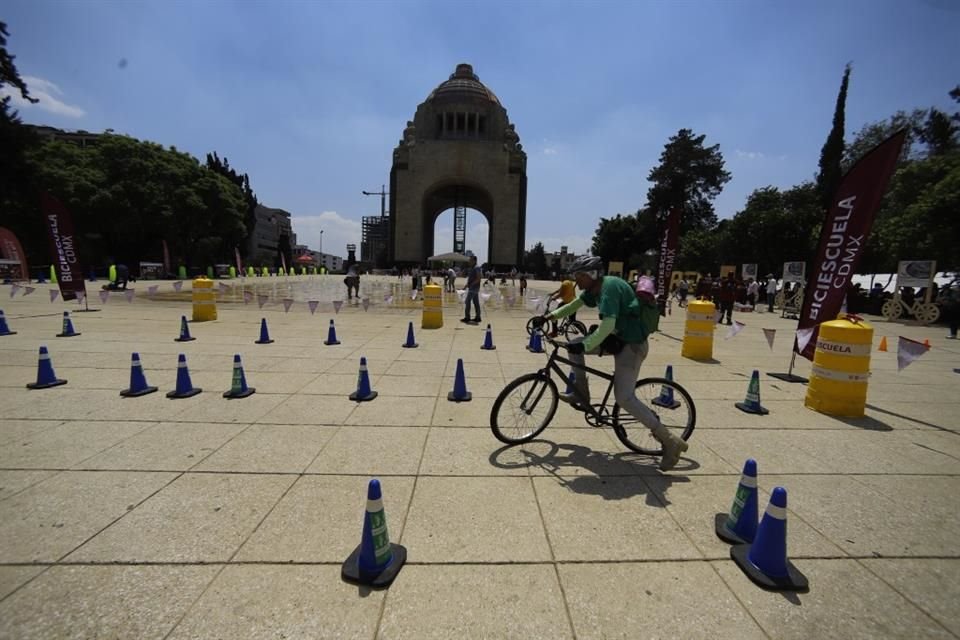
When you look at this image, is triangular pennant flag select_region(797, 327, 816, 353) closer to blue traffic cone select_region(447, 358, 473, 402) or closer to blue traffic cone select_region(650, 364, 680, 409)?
blue traffic cone select_region(650, 364, 680, 409)

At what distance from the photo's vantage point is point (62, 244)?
14141 millimetres

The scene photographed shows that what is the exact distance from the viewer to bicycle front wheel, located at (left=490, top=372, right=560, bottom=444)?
15.4 ft

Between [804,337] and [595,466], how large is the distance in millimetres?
5572

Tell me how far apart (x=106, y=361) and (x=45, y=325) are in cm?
622

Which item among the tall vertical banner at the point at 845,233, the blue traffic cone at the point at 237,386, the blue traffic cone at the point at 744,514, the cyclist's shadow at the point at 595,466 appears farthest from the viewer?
the tall vertical banner at the point at 845,233

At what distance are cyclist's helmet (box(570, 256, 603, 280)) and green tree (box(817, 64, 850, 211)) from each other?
5639 centimetres

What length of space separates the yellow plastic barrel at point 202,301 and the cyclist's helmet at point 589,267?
12790mm

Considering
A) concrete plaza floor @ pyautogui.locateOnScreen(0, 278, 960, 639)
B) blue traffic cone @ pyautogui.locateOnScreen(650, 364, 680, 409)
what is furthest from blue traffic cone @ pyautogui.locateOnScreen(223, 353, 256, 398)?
blue traffic cone @ pyautogui.locateOnScreen(650, 364, 680, 409)

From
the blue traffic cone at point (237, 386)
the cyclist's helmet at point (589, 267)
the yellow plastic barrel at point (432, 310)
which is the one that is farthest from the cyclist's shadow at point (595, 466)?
the yellow plastic barrel at point (432, 310)

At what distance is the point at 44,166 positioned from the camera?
34.6m

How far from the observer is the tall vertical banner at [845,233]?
635cm

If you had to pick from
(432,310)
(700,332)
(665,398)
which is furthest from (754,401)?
(432,310)

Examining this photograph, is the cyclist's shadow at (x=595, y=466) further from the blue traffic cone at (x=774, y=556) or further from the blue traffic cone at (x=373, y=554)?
the blue traffic cone at (x=373, y=554)

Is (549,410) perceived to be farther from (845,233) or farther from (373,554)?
(845,233)
